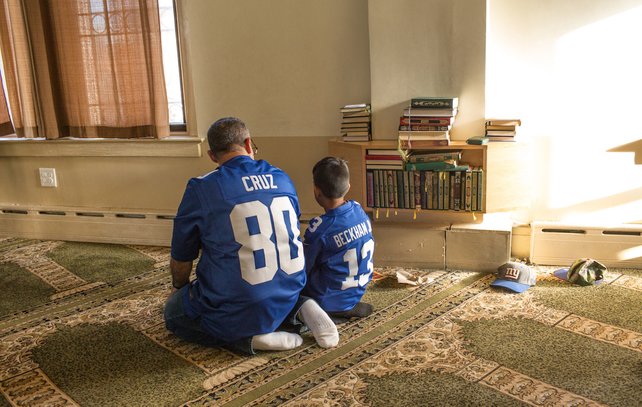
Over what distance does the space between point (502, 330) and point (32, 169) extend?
3433 millimetres

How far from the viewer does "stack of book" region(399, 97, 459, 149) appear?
128 inches

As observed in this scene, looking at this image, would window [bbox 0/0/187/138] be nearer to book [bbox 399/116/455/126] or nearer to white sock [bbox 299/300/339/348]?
book [bbox 399/116/455/126]

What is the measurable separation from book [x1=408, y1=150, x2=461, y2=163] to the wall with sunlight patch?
0.35 metres

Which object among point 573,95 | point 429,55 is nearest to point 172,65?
point 429,55

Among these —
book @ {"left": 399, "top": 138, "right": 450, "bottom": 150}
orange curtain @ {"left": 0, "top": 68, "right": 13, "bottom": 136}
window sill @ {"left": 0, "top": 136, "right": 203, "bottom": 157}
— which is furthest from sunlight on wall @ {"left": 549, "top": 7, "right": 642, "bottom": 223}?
orange curtain @ {"left": 0, "top": 68, "right": 13, "bottom": 136}

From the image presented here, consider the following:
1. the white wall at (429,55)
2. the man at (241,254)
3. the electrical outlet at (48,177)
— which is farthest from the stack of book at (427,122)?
the electrical outlet at (48,177)

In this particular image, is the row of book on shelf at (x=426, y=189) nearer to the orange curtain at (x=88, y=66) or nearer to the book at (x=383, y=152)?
the book at (x=383, y=152)

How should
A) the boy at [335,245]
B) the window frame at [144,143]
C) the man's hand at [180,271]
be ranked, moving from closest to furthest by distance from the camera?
the man's hand at [180,271]
the boy at [335,245]
the window frame at [144,143]

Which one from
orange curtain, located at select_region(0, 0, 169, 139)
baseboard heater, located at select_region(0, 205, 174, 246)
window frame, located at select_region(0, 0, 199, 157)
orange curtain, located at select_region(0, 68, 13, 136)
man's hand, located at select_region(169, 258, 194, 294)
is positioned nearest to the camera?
man's hand, located at select_region(169, 258, 194, 294)

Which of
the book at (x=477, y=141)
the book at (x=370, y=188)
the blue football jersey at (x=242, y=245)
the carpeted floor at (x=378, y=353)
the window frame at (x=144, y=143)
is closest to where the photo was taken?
the carpeted floor at (x=378, y=353)

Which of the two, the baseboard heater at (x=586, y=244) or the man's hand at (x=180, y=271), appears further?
the baseboard heater at (x=586, y=244)

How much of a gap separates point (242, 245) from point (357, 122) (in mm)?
1409

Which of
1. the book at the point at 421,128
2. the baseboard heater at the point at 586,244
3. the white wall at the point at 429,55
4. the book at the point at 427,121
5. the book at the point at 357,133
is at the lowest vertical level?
the baseboard heater at the point at 586,244

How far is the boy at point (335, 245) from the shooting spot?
2.68m
